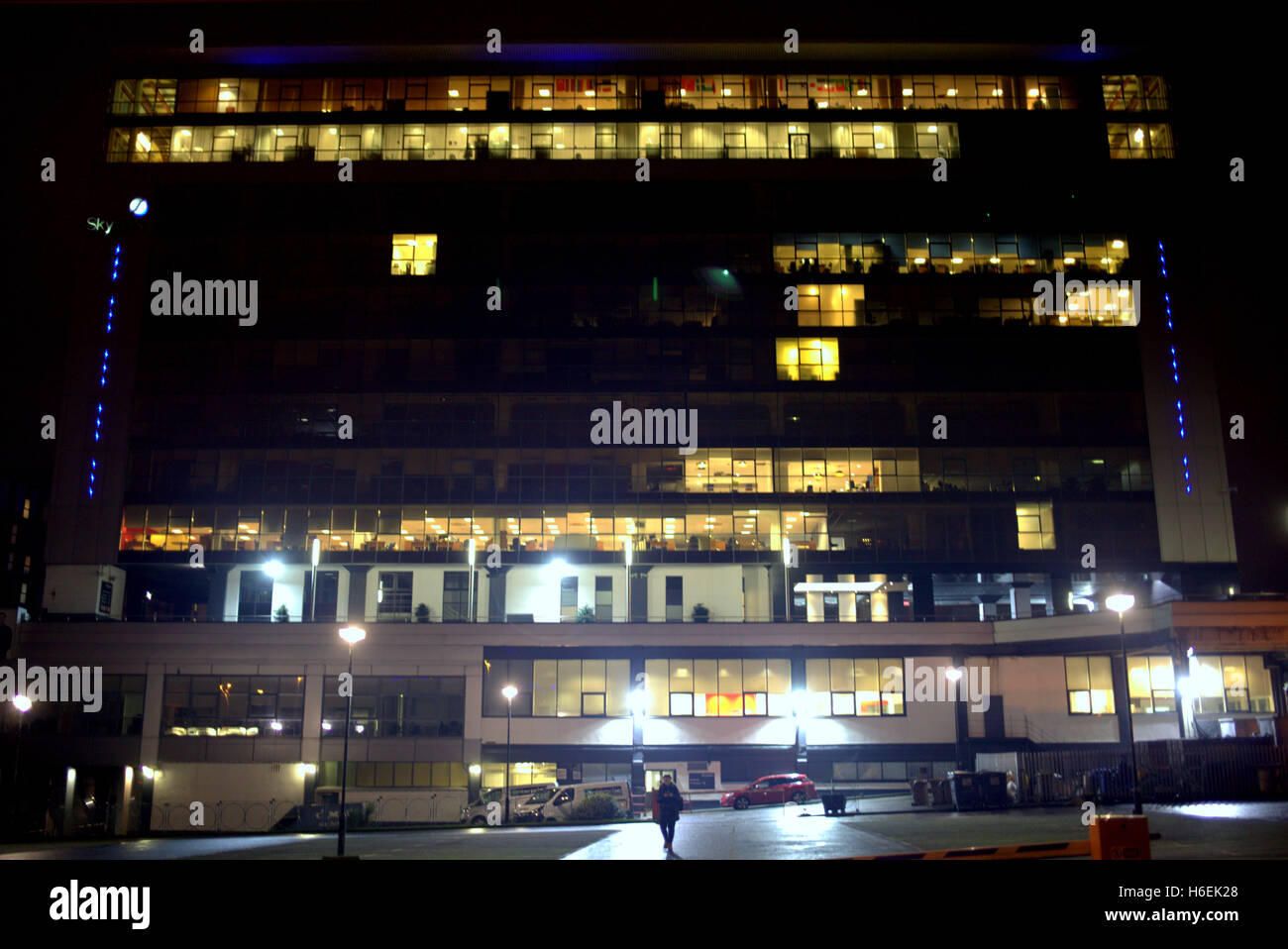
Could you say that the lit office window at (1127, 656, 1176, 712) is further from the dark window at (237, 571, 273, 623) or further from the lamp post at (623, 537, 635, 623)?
the dark window at (237, 571, 273, 623)

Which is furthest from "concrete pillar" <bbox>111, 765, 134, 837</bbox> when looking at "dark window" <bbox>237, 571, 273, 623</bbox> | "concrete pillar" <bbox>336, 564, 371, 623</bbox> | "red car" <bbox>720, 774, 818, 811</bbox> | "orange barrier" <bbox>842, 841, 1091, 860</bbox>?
"orange barrier" <bbox>842, 841, 1091, 860</bbox>

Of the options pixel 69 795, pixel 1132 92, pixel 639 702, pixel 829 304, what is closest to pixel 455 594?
pixel 639 702

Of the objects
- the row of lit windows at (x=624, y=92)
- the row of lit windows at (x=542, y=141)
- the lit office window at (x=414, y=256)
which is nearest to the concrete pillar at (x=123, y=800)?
the lit office window at (x=414, y=256)

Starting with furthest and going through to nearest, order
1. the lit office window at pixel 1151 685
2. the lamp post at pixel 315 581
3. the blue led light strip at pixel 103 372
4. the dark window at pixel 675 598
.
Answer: the dark window at pixel 675 598, the blue led light strip at pixel 103 372, the lamp post at pixel 315 581, the lit office window at pixel 1151 685

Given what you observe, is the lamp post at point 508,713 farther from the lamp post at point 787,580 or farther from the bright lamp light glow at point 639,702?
the lamp post at point 787,580

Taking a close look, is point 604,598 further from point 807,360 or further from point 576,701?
point 807,360

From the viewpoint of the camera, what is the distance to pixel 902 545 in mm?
60031

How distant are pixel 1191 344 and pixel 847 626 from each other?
29.4m

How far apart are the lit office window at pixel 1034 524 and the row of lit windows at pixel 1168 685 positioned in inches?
329

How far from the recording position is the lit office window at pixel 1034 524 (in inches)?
2362

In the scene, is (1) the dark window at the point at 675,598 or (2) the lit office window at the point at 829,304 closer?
(1) the dark window at the point at 675,598

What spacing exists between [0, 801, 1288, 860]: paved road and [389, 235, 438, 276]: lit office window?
126 feet

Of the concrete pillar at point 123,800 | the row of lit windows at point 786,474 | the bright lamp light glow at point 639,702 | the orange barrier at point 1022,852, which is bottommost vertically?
the concrete pillar at point 123,800

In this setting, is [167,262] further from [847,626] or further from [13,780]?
[847,626]
